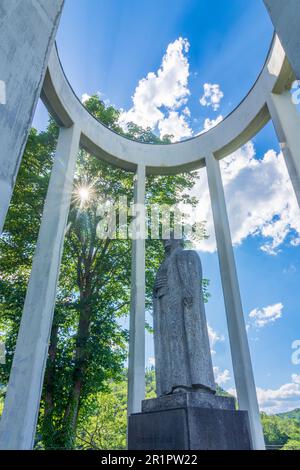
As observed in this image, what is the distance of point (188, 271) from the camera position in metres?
4.19

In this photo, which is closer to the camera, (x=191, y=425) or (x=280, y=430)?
(x=191, y=425)

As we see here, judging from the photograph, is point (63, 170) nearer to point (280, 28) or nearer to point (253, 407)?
point (280, 28)

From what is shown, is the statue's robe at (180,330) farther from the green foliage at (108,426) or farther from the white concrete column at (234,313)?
the green foliage at (108,426)

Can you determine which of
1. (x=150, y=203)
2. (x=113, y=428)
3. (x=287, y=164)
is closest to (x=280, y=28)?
(x=287, y=164)

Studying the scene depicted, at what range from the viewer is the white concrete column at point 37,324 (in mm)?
5195

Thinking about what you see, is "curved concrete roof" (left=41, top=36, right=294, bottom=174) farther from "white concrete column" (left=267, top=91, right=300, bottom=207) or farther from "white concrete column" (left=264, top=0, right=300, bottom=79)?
"white concrete column" (left=264, top=0, right=300, bottom=79)

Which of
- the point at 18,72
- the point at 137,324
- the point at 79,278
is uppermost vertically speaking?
the point at 79,278

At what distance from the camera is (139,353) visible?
7.29m

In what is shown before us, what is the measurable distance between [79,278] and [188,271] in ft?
26.9

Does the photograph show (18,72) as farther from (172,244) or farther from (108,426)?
(108,426)

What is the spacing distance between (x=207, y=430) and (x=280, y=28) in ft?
17.9

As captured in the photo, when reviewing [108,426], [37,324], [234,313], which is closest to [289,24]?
[234,313]

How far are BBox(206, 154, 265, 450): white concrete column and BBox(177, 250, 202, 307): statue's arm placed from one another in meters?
3.70

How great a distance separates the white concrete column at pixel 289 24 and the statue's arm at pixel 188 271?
2.89 meters
